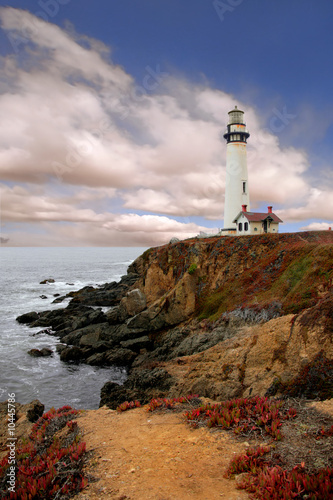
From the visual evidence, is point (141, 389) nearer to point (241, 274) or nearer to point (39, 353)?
point (241, 274)

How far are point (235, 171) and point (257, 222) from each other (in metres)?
7.96

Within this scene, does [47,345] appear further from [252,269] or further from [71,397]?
[252,269]

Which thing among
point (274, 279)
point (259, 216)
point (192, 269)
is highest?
point (259, 216)

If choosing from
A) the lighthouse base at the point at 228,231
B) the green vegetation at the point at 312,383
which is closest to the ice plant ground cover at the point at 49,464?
the green vegetation at the point at 312,383

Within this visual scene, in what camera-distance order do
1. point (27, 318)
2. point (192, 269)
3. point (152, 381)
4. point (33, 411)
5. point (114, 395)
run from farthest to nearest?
point (27, 318) < point (192, 269) < point (152, 381) < point (114, 395) < point (33, 411)

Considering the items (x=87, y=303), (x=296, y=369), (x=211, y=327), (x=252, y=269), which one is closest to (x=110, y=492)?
(x=296, y=369)

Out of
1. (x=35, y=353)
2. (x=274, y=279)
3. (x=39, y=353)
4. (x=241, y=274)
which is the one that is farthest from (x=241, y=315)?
(x=35, y=353)

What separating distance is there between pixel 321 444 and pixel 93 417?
7.06 m

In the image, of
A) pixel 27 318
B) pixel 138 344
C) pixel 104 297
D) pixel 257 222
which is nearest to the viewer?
pixel 138 344

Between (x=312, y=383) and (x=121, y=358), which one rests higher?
(x=312, y=383)

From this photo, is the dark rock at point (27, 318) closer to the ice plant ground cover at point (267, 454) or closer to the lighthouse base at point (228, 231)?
the lighthouse base at point (228, 231)

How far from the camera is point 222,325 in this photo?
19922mm

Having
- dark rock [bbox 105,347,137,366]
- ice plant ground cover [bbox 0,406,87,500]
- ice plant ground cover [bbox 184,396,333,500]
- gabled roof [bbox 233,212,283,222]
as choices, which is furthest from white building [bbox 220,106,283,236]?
ice plant ground cover [bbox 0,406,87,500]

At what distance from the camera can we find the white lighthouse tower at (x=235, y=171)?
39625 millimetres
